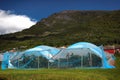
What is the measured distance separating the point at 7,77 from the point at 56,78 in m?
3.63

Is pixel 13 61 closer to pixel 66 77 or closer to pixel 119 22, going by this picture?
pixel 66 77

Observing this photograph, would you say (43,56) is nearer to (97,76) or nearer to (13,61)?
(13,61)

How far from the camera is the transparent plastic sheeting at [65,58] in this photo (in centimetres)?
3228

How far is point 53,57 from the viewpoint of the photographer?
34.2 metres

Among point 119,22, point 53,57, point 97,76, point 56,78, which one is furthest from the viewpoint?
point 119,22

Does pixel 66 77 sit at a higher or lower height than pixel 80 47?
lower

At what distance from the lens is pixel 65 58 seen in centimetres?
3378

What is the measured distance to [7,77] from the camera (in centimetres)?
2098

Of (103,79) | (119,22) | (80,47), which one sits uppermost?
(119,22)

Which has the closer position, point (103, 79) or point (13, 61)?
point (103, 79)

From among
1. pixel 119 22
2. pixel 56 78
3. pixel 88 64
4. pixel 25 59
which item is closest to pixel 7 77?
pixel 56 78

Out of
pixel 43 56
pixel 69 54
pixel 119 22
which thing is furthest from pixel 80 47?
pixel 119 22

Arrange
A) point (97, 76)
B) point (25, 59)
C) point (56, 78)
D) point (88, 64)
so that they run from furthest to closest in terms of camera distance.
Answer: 1. point (25, 59)
2. point (88, 64)
3. point (97, 76)
4. point (56, 78)

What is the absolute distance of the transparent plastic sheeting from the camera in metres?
32.3
